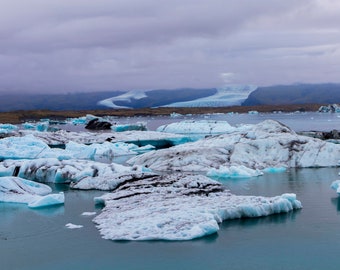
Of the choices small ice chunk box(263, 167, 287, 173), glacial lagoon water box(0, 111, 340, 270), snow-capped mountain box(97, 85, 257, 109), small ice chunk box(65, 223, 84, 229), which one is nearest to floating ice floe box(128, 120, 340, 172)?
small ice chunk box(263, 167, 287, 173)

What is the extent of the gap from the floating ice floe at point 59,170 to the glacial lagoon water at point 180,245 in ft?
11.3

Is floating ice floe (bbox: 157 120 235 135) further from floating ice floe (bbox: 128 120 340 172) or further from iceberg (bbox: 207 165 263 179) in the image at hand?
iceberg (bbox: 207 165 263 179)

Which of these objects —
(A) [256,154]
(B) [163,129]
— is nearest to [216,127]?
(B) [163,129]

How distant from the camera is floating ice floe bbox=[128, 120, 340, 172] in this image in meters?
18.0

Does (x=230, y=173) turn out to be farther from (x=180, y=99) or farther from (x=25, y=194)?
(x=180, y=99)

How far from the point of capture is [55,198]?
12.4 m

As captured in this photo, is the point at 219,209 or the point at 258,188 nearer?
the point at 219,209

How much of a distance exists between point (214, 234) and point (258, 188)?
16.7 ft

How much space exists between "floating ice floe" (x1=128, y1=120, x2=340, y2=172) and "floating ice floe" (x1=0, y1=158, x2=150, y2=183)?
242 centimetres

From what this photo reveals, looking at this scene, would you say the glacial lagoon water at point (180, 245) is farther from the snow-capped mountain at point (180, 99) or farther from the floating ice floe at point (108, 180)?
the snow-capped mountain at point (180, 99)

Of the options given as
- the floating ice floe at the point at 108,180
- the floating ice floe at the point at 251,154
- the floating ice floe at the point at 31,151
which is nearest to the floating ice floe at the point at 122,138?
the floating ice floe at the point at 31,151

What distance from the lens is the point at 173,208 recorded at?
1048 centimetres

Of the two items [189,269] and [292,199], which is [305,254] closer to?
[189,269]

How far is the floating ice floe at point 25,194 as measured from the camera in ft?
40.4
